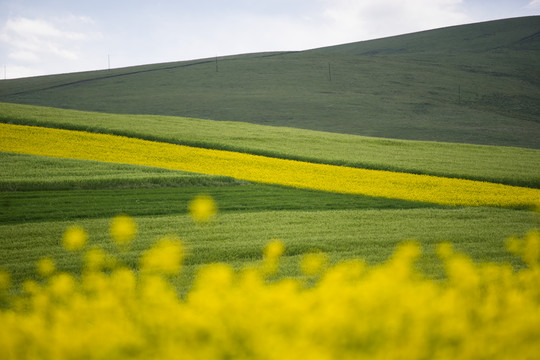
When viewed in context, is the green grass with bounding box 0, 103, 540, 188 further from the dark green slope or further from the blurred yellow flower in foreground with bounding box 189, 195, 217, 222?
the dark green slope

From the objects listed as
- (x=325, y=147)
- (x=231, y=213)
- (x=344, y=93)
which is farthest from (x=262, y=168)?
(x=344, y=93)

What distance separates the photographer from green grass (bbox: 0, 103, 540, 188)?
21.9m

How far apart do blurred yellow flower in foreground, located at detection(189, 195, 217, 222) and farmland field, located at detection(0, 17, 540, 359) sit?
0.28 ft

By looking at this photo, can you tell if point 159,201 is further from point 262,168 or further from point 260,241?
point 262,168

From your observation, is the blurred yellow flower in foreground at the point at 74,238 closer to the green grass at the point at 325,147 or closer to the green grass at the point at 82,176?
the green grass at the point at 82,176

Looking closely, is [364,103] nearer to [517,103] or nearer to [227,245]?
[517,103]

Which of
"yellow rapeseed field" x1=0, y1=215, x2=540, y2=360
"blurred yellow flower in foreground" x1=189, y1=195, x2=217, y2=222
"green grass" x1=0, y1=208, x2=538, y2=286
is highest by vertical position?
"yellow rapeseed field" x1=0, y1=215, x2=540, y2=360

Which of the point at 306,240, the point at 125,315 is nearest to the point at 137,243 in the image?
the point at 306,240

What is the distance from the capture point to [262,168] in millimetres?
20031

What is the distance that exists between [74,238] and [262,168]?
11.2 metres

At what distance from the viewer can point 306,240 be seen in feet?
32.7

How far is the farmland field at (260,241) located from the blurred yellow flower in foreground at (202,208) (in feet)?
0.28

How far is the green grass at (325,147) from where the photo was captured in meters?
21.9

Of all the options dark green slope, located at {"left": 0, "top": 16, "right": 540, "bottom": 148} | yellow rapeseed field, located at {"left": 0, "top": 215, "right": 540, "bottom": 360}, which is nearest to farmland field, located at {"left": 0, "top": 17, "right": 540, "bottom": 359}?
yellow rapeseed field, located at {"left": 0, "top": 215, "right": 540, "bottom": 360}
